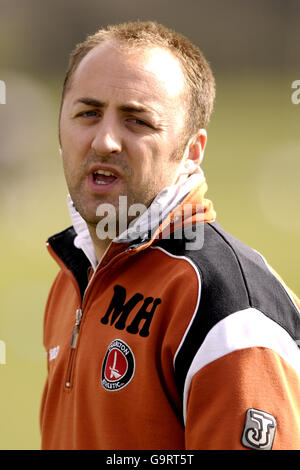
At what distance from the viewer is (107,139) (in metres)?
1.87

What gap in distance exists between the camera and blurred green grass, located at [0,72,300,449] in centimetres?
578

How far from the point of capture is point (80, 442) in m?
1.83

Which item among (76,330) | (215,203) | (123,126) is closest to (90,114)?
(123,126)

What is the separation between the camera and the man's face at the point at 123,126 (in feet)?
6.23

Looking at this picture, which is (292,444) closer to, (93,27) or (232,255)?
(232,255)

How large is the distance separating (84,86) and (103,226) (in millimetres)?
409

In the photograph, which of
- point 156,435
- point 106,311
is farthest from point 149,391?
point 106,311

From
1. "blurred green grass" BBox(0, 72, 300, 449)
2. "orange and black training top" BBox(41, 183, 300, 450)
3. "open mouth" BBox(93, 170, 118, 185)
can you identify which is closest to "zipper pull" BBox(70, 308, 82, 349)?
"orange and black training top" BBox(41, 183, 300, 450)

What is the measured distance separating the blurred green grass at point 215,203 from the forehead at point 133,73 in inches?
124

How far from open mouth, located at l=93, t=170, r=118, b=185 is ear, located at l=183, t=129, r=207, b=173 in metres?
0.26

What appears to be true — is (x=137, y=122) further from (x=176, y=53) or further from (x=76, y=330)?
(x=76, y=330)

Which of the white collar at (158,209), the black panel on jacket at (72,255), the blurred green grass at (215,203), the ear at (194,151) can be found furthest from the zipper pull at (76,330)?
the blurred green grass at (215,203)

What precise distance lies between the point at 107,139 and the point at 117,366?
24.2 inches

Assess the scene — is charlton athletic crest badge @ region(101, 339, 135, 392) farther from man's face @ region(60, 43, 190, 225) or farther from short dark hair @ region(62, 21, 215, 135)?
short dark hair @ region(62, 21, 215, 135)
